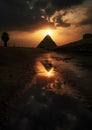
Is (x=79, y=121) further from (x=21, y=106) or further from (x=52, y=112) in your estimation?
(x=21, y=106)

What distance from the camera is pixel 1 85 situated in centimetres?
1369

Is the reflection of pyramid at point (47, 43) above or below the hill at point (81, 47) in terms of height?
above

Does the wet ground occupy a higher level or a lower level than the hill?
lower

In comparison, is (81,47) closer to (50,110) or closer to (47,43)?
(50,110)

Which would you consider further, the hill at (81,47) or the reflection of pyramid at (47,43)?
the reflection of pyramid at (47,43)

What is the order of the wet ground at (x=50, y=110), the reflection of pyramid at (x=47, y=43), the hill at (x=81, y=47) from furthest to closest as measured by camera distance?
1. the reflection of pyramid at (x=47, y=43)
2. the hill at (x=81, y=47)
3. the wet ground at (x=50, y=110)

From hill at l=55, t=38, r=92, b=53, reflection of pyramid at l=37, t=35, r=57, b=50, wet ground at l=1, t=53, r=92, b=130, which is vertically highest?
reflection of pyramid at l=37, t=35, r=57, b=50

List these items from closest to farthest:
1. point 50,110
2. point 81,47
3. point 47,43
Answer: point 50,110 < point 81,47 < point 47,43

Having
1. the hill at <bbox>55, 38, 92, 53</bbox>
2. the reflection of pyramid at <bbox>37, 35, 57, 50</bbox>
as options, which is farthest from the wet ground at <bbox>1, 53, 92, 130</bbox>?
the reflection of pyramid at <bbox>37, 35, 57, 50</bbox>

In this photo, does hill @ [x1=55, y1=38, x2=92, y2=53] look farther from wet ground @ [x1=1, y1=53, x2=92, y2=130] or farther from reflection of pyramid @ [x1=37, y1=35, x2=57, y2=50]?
reflection of pyramid @ [x1=37, y1=35, x2=57, y2=50]

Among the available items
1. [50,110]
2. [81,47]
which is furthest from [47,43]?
[50,110]

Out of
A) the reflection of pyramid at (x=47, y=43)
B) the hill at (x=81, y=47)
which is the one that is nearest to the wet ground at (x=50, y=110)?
the hill at (x=81, y=47)

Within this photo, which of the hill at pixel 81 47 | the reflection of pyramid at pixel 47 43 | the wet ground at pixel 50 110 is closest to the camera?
the wet ground at pixel 50 110

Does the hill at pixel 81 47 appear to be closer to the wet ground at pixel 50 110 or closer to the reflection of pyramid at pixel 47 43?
the wet ground at pixel 50 110
